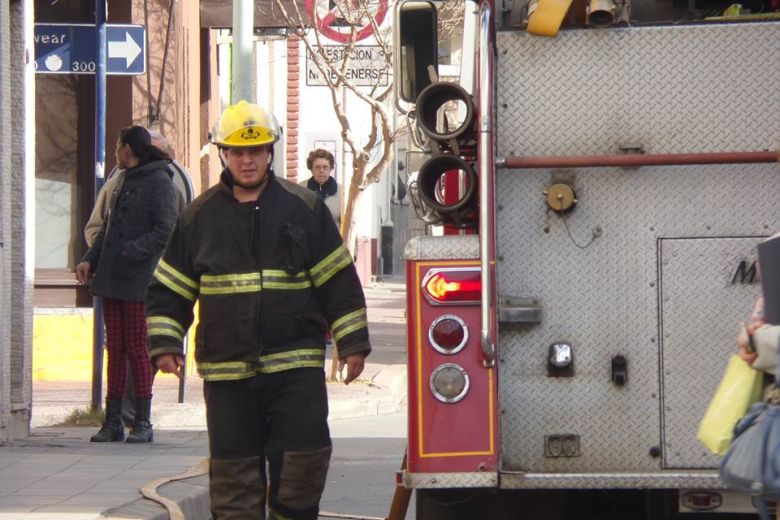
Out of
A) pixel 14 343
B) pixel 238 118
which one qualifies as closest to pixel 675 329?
pixel 238 118

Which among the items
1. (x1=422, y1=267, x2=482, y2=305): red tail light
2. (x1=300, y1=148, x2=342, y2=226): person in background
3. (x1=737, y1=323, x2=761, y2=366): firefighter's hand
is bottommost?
(x1=737, y1=323, x2=761, y2=366): firefighter's hand

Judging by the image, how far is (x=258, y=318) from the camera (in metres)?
6.15

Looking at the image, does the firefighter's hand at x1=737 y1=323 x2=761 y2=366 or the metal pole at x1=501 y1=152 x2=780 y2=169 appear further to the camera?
the metal pole at x1=501 y1=152 x2=780 y2=169

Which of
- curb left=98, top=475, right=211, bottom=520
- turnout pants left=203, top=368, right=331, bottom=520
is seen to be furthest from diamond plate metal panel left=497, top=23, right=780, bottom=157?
curb left=98, top=475, right=211, bottom=520

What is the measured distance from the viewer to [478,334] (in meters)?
5.76

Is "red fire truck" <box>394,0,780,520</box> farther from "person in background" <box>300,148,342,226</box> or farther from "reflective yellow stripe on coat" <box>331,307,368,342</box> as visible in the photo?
"person in background" <box>300,148,342,226</box>

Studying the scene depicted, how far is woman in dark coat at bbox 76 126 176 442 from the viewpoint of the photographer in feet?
33.7

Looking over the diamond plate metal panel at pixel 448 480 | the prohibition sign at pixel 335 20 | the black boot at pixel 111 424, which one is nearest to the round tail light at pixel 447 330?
the diamond plate metal panel at pixel 448 480

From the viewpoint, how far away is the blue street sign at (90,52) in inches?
488

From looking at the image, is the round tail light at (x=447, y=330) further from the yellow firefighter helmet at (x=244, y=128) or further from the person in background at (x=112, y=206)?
the person in background at (x=112, y=206)

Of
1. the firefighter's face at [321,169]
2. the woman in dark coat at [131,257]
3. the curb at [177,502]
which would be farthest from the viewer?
the firefighter's face at [321,169]

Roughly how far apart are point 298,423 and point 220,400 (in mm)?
308

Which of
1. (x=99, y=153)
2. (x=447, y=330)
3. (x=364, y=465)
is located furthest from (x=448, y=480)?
(x=99, y=153)

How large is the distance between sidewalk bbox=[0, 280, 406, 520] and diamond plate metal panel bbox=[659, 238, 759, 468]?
105 inches
